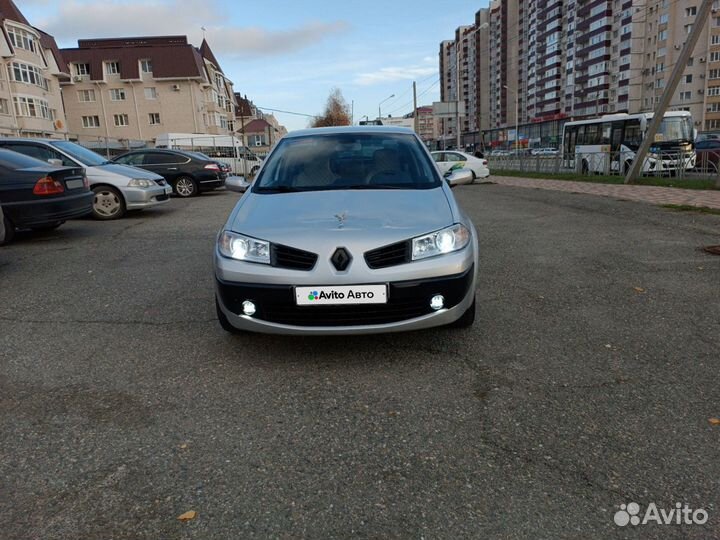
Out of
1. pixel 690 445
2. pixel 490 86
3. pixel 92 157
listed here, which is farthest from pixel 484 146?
pixel 690 445

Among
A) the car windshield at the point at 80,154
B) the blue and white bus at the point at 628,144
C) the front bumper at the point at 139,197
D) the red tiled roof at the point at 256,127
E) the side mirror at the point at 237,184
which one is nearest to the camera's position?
the side mirror at the point at 237,184

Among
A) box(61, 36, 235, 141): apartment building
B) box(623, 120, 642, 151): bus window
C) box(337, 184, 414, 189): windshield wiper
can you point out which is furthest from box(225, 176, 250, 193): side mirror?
box(61, 36, 235, 141): apartment building

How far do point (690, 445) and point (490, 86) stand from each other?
476 ft

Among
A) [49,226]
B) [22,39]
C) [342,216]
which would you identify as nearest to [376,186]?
[342,216]

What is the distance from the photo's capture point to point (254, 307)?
3434 mm

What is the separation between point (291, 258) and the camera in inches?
133

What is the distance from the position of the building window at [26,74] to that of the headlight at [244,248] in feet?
150

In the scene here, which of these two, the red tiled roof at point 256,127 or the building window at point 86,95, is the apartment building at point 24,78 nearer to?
the building window at point 86,95

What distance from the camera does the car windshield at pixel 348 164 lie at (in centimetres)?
438

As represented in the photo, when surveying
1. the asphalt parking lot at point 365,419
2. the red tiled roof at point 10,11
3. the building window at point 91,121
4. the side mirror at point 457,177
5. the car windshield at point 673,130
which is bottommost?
the asphalt parking lot at point 365,419

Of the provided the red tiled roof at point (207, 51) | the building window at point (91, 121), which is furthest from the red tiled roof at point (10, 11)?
the red tiled roof at point (207, 51)

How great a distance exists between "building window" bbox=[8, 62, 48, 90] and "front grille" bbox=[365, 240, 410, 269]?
4638 centimetres

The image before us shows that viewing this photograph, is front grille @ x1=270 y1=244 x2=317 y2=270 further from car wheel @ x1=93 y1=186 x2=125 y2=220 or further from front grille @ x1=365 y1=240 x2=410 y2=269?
car wheel @ x1=93 y1=186 x2=125 y2=220

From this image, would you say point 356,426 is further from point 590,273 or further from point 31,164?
point 31,164
